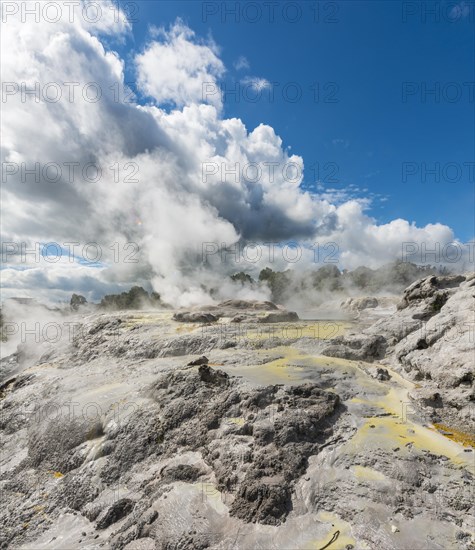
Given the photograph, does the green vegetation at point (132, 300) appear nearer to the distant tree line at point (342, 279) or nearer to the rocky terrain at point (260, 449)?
the distant tree line at point (342, 279)

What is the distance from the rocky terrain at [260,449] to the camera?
9.10 metres

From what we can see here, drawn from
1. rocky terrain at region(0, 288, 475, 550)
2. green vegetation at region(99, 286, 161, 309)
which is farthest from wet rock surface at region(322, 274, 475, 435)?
green vegetation at region(99, 286, 161, 309)

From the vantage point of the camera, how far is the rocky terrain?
9102 millimetres

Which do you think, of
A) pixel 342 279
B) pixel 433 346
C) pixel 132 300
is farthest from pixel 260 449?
pixel 342 279

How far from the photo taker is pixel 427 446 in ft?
37.0

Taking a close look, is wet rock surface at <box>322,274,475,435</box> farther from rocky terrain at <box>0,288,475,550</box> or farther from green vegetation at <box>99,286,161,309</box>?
green vegetation at <box>99,286,161,309</box>

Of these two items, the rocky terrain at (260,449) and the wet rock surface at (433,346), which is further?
the wet rock surface at (433,346)

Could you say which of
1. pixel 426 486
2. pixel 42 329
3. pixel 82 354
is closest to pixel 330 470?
pixel 426 486

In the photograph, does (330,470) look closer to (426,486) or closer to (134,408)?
(426,486)

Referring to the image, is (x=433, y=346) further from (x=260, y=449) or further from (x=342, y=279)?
(x=342, y=279)

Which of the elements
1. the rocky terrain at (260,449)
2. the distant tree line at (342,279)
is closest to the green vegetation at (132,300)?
the distant tree line at (342,279)

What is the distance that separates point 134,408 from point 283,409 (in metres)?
7.15

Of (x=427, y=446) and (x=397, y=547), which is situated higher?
(x=427, y=446)

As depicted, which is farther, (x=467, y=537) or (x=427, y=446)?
(x=427, y=446)
